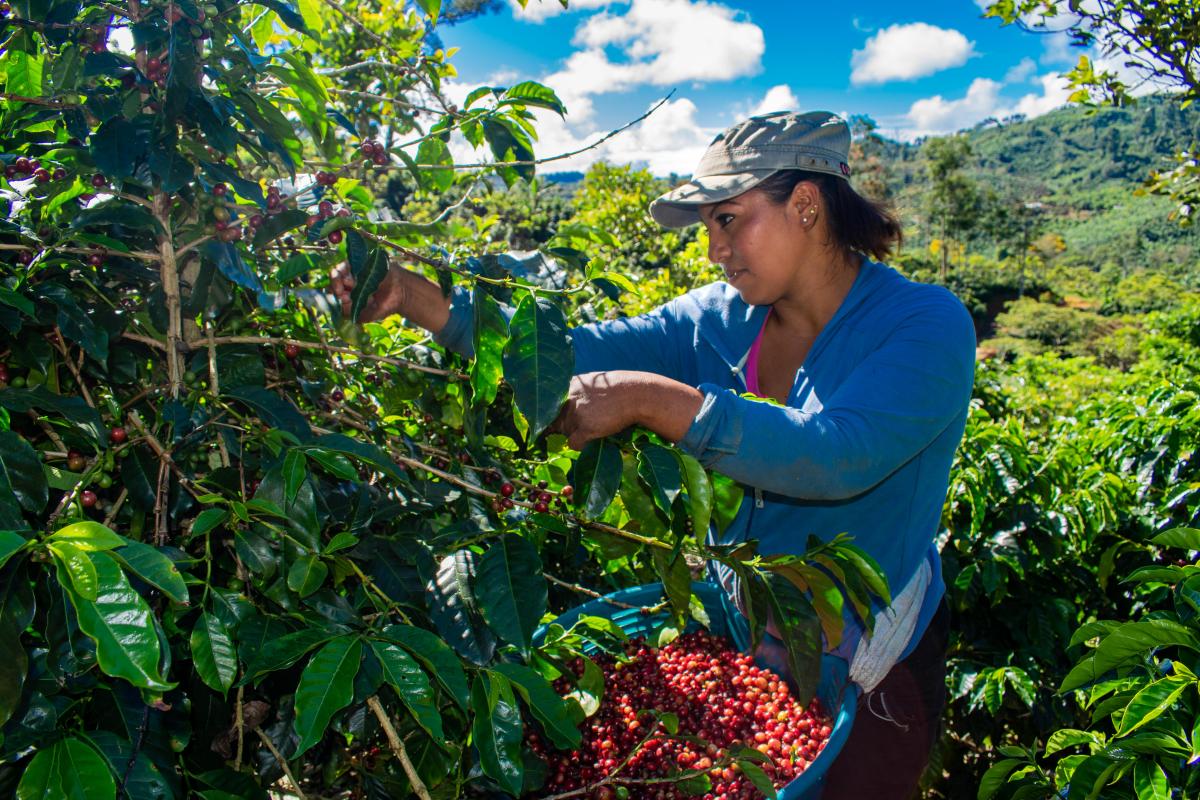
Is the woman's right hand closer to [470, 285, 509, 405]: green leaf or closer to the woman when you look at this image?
the woman

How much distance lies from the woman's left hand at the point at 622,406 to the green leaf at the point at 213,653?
526 mm

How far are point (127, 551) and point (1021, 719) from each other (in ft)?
10.5

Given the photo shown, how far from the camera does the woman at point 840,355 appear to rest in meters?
1.49

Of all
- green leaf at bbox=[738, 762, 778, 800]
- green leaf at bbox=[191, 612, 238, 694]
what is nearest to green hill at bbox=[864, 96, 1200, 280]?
green leaf at bbox=[738, 762, 778, 800]

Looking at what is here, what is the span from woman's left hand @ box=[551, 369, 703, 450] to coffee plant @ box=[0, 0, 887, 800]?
0.03 m

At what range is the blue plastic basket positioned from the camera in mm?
1495

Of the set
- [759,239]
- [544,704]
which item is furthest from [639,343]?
[544,704]

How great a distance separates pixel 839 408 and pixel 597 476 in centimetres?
51

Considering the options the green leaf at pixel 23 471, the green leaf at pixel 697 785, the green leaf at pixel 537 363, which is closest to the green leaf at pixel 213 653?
the green leaf at pixel 23 471

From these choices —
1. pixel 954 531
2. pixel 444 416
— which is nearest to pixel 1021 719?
pixel 954 531

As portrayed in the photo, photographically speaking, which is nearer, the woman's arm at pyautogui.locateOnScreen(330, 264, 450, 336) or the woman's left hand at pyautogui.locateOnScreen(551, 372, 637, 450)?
the woman's left hand at pyautogui.locateOnScreen(551, 372, 637, 450)

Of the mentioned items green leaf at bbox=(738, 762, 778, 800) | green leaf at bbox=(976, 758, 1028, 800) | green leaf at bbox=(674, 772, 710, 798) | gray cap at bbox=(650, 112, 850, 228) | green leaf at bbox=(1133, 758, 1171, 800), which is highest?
gray cap at bbox=(650, 112, 850, 228)

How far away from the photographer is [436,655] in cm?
95

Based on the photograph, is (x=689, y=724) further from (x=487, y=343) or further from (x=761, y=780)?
(x=487, y=343)
